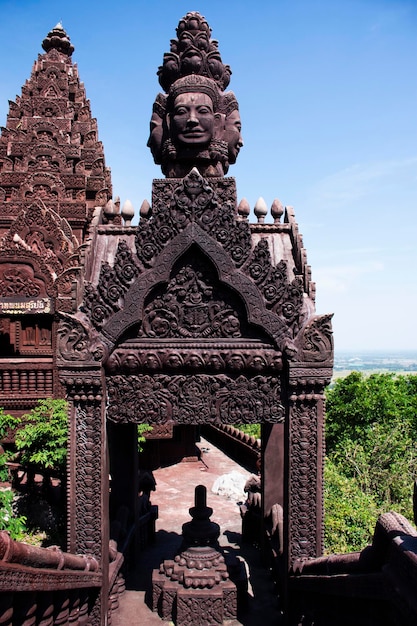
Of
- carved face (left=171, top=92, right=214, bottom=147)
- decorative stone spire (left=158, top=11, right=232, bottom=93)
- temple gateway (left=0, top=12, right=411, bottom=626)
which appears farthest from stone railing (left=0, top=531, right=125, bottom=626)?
decorative stone spire (left=158, top=11, right=232, bottom=93)

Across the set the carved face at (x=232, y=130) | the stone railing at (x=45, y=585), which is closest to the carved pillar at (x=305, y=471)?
the stone railing at (x=45, y=585)

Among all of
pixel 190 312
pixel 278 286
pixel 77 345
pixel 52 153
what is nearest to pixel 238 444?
pixel 190 312

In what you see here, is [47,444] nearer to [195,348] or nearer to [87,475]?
[87,475]

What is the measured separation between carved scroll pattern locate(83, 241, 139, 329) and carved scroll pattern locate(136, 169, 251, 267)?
6.9 inches

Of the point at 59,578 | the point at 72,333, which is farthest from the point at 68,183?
the point at 59,578

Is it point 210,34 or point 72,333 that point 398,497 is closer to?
point 72,333

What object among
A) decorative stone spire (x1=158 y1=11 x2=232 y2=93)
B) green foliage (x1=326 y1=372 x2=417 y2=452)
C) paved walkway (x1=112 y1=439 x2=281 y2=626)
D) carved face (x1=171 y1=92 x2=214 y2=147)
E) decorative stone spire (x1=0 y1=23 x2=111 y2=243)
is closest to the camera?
paved walkway (x1=112 y1=439 x2=281 y2=626)

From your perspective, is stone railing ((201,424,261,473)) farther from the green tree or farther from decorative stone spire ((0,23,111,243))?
decorative stone spire ((0,23,111,243))

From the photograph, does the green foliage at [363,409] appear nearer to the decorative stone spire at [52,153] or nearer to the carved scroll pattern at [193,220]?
the carved scroll pattern at [193,220]

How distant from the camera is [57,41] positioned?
27.6 m

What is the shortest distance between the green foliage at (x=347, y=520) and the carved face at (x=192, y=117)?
7.35m

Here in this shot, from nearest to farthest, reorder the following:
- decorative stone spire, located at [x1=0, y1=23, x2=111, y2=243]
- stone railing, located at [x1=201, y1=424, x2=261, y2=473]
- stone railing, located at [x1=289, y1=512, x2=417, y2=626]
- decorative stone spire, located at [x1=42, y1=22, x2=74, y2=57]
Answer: stone railing, located at [x1=289, y1=512, x2=417, y2=626] < stone railing, located at [x1=201, y1=424, x2=261, y2=473] < decorative stone spire, located at [x1=0, y1=23, x2=111, y2=243] < decorative stone spire, located at [x1=42, y1=22, x2=74, y2=57]

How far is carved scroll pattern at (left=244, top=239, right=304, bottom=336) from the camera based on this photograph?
5.24 metres

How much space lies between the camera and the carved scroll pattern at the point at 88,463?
5.22 metres
